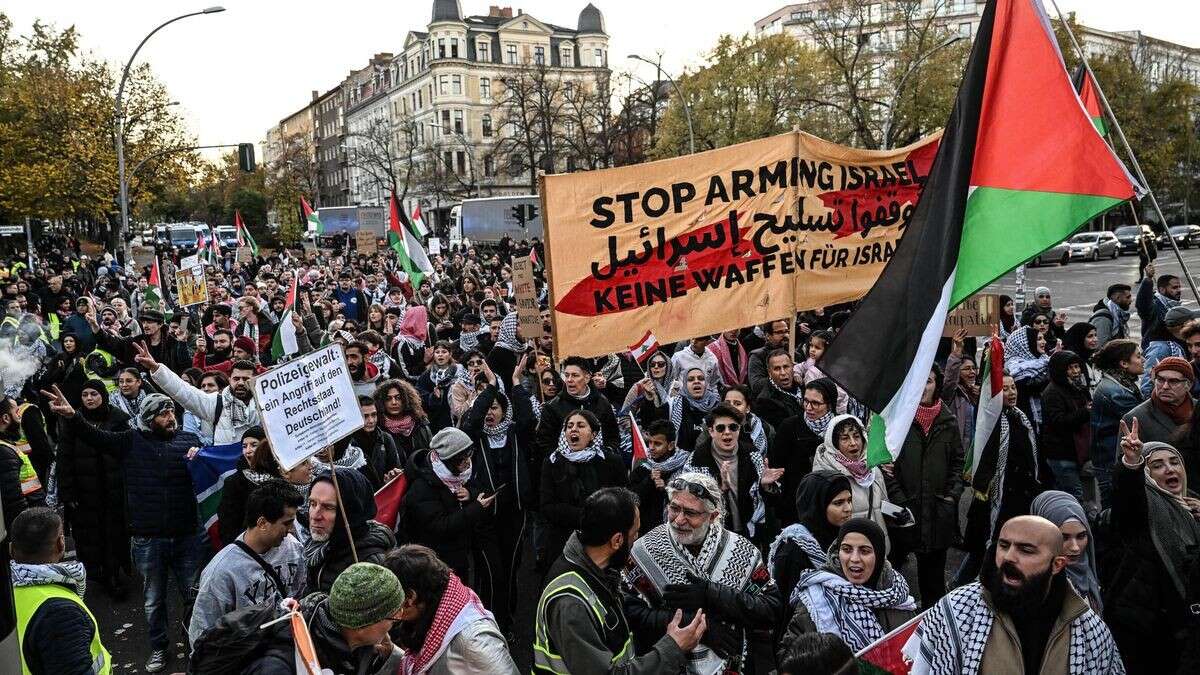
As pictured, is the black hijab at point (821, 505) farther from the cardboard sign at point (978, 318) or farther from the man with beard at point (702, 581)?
the cardboard sign at point (978, 318)

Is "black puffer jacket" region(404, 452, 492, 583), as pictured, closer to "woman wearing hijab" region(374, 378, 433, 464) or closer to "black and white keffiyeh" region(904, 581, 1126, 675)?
"woman wearing hijab" region(374, 378, 433, 464)

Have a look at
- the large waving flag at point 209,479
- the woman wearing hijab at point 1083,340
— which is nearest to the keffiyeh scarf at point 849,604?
the large waving flag at point 209,479

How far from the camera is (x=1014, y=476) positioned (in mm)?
5898

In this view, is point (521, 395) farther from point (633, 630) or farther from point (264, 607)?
point (264, 607)

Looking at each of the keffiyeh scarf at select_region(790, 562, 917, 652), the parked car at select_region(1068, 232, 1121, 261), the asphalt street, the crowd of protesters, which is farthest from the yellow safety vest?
the parked car at select_region(1068, 232, 1121, 261)

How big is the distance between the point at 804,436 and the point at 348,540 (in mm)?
3193

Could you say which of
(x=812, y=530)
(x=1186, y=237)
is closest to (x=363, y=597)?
(x=812, y=530)

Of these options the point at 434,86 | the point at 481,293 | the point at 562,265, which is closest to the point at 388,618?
the point at 562,265

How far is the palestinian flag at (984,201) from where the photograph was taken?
3.98m

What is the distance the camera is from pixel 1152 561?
4066 millimetres

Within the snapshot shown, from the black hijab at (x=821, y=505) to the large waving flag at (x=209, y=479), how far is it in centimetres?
368

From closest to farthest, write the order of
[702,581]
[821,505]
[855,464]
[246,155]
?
1. [702,581]
2. [821,505]
3. [855,464]
4. [246,155]

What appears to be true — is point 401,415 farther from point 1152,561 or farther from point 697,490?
point 1152,561

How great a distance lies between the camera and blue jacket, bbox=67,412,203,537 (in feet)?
20.3
